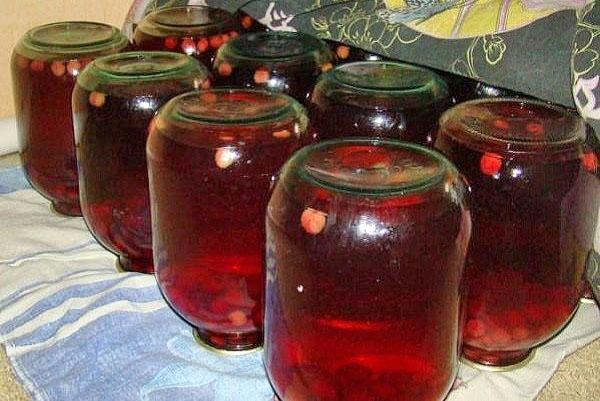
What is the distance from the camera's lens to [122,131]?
775 mm

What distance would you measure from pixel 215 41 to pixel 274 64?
15 cm

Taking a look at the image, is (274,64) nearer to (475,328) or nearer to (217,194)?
(217,194)

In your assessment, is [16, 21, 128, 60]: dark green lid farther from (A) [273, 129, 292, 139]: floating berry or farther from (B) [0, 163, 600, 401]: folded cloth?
(A) [273, 129, 292, 139]: floating berry

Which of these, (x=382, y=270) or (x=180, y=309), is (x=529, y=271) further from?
(x=180, y=309)

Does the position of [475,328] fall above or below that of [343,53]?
below

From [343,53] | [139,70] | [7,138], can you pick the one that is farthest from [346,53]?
[7,138]

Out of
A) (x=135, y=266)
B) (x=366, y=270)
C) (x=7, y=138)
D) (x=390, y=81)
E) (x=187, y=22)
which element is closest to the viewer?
Result: (x=366, y=270)

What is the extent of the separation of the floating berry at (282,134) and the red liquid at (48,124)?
31 cm

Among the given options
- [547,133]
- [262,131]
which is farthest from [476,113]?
[262,131]

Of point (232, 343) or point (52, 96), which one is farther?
point (52, 96)

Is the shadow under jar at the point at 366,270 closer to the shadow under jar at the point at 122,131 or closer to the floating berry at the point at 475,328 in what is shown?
the floating berry at the point at 475,328

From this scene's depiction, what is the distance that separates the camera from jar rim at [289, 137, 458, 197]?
558mm

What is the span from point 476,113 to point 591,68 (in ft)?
0.32

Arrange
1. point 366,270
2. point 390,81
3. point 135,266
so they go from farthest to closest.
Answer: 1. point 135,266
2. point 390,81
3. point 366,270
